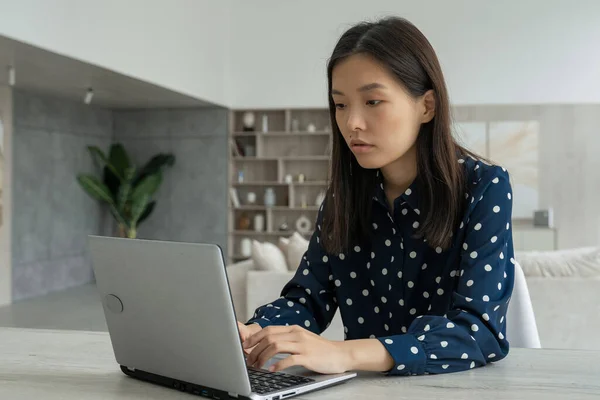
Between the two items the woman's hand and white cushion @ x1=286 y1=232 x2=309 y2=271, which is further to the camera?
white cushion @ x1=286 y1=232 x2=309 y2=271

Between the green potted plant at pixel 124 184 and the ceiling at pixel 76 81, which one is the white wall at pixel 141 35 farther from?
the green potted plant at pixel 124 184

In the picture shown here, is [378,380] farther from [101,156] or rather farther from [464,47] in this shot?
[101,156]

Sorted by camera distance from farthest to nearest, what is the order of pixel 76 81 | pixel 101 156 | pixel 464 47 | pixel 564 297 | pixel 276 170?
1. pixel 276 170
2. pixel 101 156
3. pixel 464 47
4. pixel 76 81
5. pixel 564 297

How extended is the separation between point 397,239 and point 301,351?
48 cm

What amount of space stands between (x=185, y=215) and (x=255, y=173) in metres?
1.02

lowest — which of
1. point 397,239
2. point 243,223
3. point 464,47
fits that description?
point 243,223

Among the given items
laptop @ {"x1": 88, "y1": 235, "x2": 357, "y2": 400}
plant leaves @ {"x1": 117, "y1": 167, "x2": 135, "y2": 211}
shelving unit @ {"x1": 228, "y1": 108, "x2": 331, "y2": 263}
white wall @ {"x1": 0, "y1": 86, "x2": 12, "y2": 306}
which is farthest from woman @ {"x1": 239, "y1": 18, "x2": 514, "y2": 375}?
plant leaves @ {"x1": 117, "y1": 167, "x2": 135, "y2": 211}

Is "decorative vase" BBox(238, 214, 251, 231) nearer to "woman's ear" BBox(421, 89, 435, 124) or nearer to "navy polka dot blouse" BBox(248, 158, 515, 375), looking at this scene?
"navy polka dot blouse" BBox(248, 158, 515, 375)

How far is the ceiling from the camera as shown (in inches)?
233

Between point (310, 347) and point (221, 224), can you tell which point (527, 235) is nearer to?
point (221, 224)

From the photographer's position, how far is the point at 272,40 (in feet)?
31.3

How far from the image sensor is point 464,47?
9.14 meters

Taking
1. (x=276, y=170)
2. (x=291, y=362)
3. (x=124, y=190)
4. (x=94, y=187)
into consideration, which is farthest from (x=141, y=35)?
(x=291, y=362)

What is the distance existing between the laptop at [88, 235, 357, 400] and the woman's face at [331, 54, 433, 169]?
1.41ft
